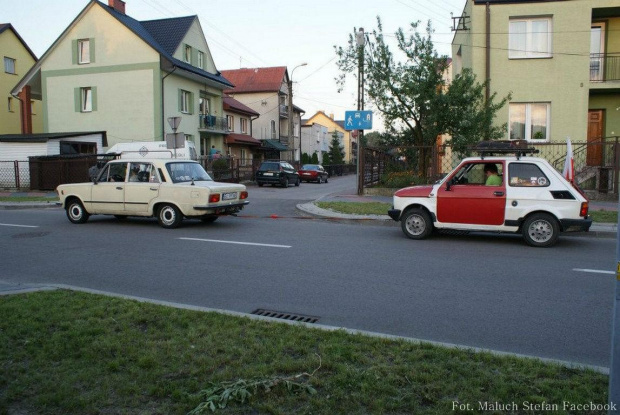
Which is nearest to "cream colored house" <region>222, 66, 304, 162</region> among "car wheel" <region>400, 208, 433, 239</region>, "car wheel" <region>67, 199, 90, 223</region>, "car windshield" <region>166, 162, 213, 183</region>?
"car wheel" <region>67, 199, 90, 223</region>

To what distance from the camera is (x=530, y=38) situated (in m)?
21.8

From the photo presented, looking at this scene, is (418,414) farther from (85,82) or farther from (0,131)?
(0,131)

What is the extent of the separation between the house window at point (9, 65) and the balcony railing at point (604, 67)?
131ft

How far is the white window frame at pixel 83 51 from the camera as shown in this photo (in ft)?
110

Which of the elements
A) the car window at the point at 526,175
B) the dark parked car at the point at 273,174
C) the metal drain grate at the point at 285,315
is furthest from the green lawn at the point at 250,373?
the dark parked car at the point at 273,174

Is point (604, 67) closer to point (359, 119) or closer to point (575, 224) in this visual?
point (359, 119)

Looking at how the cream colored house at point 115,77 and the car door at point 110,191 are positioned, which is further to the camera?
the cream colored house at point 115,77

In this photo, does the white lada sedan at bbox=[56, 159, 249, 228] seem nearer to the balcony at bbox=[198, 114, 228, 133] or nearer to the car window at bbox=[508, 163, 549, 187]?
the car window at bbox=[508, 163, 549, 187]

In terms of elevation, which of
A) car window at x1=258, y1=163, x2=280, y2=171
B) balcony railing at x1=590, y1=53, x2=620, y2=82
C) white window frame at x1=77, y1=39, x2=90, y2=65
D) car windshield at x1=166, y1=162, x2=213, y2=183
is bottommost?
car windshield at x1=166, y1=162, x2=213, y2=183

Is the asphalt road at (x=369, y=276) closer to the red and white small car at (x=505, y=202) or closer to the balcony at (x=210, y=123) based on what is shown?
the red and white small car at (x=505, y=202)

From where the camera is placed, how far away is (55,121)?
34.3 m

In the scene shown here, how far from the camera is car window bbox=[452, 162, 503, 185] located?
34.6 feet

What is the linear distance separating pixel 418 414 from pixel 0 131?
4426cm

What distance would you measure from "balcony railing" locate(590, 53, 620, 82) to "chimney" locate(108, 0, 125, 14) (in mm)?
28787
